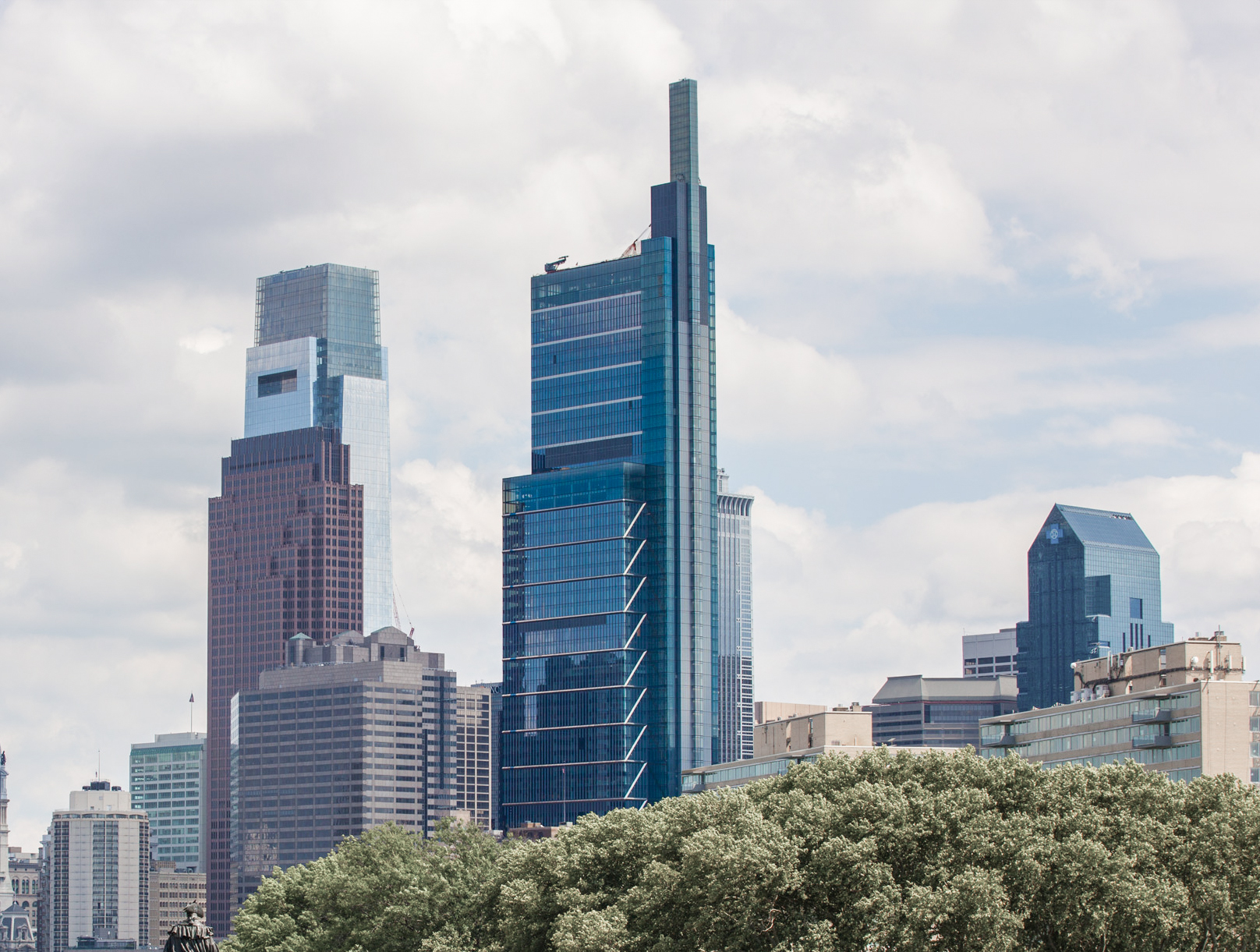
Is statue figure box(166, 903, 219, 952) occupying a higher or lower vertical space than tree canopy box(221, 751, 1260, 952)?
lower

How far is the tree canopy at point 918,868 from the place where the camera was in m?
95.4

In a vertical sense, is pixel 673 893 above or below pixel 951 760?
A: below

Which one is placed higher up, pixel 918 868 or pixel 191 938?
pixel 918 868

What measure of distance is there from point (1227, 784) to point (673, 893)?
30393 millimetres

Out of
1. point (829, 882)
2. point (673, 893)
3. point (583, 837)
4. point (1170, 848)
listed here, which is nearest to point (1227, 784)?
point (1170, 848)

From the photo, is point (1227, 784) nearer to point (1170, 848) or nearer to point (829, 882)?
point (1170, 848)

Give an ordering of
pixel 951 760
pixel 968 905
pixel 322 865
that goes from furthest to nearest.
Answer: pixel 322 865
pixel 951 760
pixel 968 905

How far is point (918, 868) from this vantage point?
98.9 m

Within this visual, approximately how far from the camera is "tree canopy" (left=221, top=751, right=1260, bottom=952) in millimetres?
95438

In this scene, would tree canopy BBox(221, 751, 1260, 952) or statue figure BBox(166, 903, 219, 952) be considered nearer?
tree canopy BBox(221, 751, 1260, 952)

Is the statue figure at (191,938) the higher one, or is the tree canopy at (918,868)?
the tree canopy at (918,868)

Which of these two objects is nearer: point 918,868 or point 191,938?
point 191,938

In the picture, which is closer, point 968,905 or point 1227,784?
point 968,905

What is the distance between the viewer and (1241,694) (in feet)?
647
